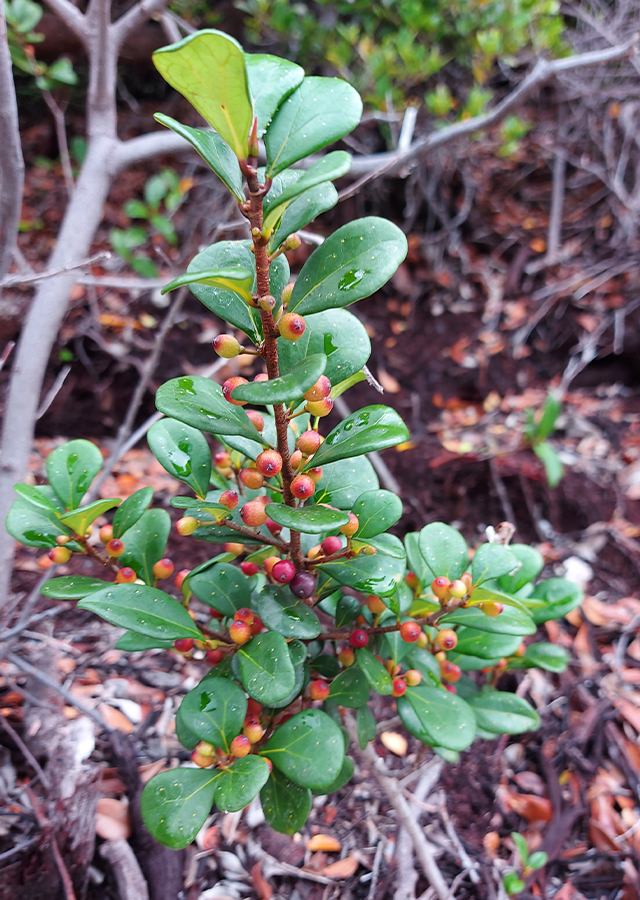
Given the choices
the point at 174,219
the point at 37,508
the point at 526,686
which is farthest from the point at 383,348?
the point at 37,508

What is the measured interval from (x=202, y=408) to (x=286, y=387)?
12 cm

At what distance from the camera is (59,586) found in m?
0.68

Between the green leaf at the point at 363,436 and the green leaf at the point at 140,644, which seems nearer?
the green leaf at the point at 363,436

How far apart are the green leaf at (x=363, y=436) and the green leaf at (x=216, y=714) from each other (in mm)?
301

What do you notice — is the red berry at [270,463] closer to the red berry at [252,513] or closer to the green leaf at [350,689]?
the red berry at [252,513]

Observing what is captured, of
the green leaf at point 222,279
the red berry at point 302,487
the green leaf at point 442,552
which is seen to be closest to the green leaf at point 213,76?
the green leaf at point 222,279

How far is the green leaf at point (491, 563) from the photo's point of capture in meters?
0.76

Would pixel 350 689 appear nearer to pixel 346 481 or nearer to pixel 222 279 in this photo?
pixel 346 481

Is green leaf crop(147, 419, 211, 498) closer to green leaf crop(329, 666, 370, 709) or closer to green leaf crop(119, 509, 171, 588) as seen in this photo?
green leaf crop(119, 509, 171, 588)

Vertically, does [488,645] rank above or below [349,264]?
below

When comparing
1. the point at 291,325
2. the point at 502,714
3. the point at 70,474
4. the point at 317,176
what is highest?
the point at 317,176

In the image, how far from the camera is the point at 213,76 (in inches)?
16.6

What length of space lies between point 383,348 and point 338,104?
83.2 inches

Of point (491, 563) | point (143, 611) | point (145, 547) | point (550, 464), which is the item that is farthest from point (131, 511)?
point (550, 464)
